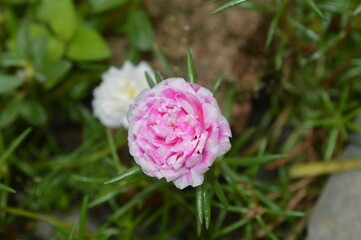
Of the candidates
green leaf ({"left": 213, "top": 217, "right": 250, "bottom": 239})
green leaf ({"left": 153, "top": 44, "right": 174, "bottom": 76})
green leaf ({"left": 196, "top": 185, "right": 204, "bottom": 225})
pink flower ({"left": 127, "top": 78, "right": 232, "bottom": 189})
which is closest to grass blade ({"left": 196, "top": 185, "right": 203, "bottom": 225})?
green leaf ({"left": 196, "top": 185, "right": 204, "bottom": 225})

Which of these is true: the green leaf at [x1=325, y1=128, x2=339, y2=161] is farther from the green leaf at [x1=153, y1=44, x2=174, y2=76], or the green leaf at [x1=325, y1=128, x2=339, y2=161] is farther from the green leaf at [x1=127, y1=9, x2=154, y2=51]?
the green leaf at [x1=127, y1=9, x2=154, y2=51]

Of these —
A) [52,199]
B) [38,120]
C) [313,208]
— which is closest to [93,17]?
[38,120]

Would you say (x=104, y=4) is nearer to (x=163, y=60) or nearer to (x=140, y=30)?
(x=140, y=30)

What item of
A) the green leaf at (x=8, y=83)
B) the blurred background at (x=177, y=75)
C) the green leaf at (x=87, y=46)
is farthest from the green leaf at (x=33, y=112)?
the green leaf at (x=87, y=46)

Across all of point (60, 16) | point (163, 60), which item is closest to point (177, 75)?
point (163, 60)

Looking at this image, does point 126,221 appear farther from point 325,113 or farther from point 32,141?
point 325,113

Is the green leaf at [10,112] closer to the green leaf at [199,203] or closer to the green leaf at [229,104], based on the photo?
the green leaf at [229,104]

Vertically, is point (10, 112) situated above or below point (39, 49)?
below
